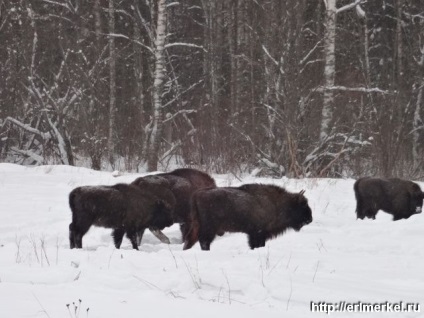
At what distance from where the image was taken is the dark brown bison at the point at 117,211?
8336mm

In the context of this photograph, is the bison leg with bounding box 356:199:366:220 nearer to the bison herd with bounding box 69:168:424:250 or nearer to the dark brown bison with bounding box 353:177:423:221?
the dark brown bison with bounding box 353:177:423:221

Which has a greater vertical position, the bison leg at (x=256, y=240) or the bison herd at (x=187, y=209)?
the bison herd at (x=187, y=209)

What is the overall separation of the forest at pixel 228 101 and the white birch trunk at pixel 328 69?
0.08 ft

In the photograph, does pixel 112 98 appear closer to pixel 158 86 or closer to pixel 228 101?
pixel 158 86

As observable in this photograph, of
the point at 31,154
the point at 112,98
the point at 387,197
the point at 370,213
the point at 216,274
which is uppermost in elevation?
the point at 112,98

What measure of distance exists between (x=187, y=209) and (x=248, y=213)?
1540 millimetres

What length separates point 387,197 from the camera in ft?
37.4

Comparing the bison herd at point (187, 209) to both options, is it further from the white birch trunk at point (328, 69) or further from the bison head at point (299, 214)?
the white birch trunk at point (328, 69)

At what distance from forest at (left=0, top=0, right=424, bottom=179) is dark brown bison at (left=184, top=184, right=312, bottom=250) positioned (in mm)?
5257

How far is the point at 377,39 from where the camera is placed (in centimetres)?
2755

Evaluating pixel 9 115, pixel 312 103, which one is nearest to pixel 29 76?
pixel 9 115

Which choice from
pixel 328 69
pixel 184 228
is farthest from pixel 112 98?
pixel 184 228

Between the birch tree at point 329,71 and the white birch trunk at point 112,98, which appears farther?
the white birch trunk at point 112,98

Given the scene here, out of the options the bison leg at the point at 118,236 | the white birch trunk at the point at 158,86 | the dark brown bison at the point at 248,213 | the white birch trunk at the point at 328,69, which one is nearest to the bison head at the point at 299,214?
the dark brown bison at the point at 248,213
